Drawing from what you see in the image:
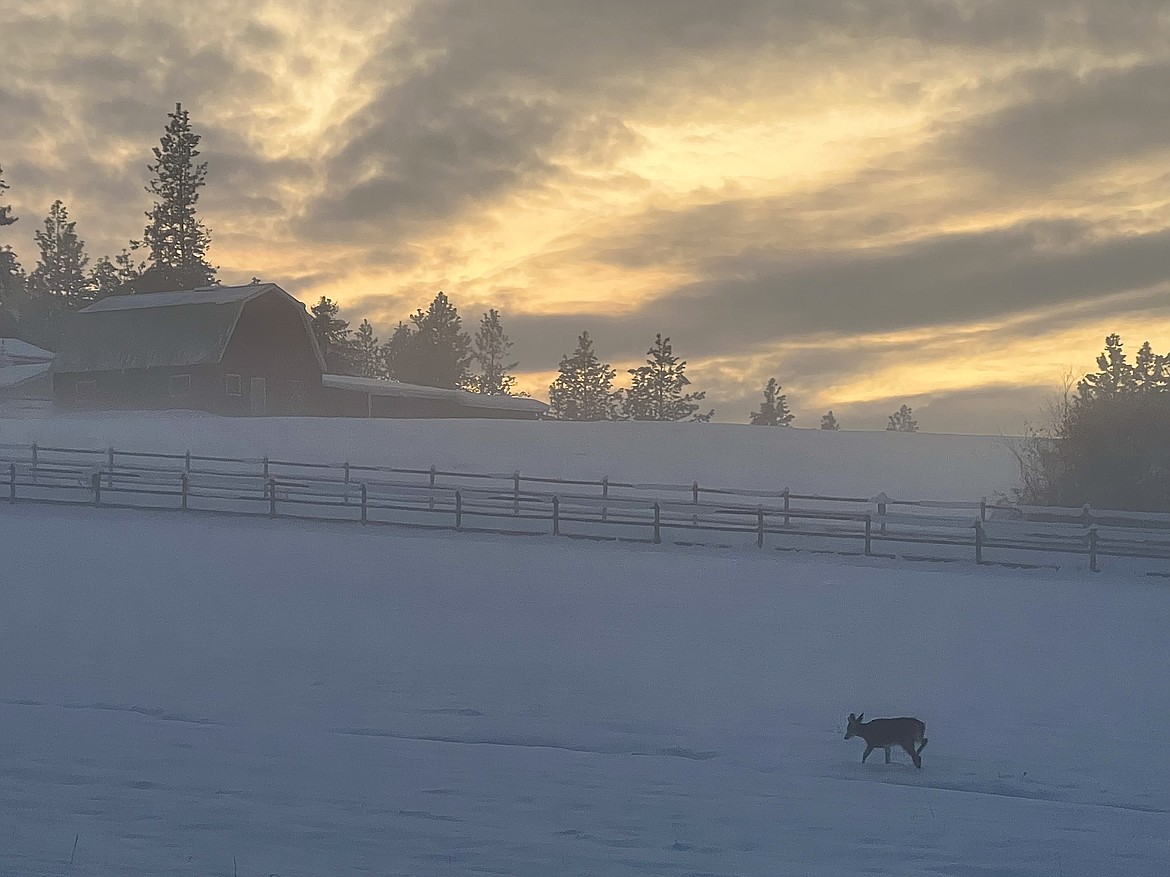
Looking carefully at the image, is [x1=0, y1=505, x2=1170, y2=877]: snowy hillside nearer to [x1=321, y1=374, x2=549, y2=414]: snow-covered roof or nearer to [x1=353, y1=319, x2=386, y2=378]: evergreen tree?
[x1=321, y1=374, x2=549, y2=414]: snow-covered roof

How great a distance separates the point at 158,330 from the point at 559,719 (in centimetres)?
5105

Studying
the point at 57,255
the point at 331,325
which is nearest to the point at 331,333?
the point at 331,325

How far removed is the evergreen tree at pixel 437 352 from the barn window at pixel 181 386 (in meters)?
47.3

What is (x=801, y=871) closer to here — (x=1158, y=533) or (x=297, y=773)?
(x=297, y=773)

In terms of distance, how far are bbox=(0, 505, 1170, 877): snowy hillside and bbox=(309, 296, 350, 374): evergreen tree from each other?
206 ft

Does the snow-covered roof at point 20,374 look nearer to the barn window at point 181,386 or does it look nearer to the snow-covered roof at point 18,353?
the snow-covered roof at point 18,353

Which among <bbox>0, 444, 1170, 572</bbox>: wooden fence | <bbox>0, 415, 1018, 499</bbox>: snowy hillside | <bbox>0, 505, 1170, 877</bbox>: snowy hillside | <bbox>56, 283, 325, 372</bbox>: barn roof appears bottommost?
<bbox>0, 505, 1170, 877</bbox>: snowy hillside

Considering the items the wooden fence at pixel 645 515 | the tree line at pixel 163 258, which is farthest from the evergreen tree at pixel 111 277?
the wooden fence at pixel 645 515

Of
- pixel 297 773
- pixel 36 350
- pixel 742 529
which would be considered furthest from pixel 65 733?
pixel 36 350

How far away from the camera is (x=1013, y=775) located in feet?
36.0

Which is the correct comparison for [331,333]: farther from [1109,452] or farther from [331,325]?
[1109,452]

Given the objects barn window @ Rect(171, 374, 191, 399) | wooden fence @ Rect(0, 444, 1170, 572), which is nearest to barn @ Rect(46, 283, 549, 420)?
barn window @ Rect(171, 374, 191, 399)

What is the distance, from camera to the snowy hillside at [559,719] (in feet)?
27.5

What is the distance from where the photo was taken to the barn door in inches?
2293
